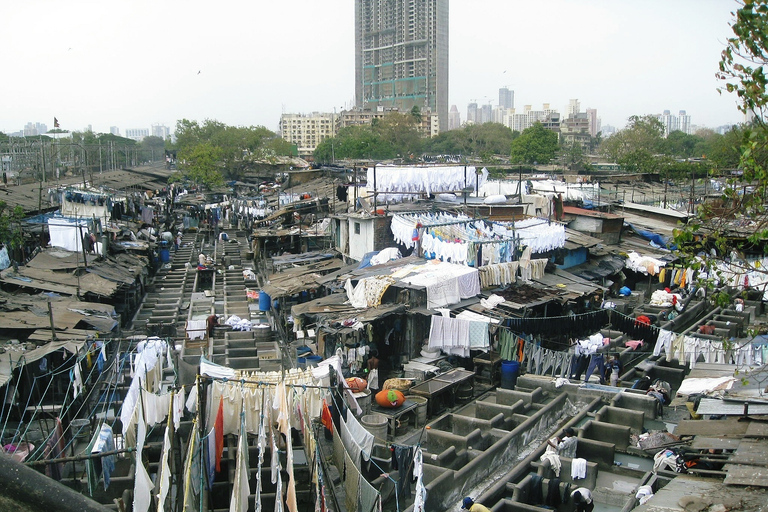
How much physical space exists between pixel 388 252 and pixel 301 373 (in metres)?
9.73

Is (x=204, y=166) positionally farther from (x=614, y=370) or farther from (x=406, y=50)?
(x=406, y=50)

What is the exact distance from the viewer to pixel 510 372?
16438mm

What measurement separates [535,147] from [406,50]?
85869 mm

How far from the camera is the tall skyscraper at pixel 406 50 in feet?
463

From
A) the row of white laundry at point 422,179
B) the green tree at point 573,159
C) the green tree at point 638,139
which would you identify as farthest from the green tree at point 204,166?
the green tree at point 638,139

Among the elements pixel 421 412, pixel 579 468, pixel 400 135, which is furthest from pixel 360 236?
pixel 400 135

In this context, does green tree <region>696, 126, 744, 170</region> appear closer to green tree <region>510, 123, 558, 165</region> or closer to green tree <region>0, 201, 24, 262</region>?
green tree <region>510, 123, 558, 165</region>

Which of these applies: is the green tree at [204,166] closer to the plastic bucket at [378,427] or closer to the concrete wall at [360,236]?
the concrete wall at [360,236]

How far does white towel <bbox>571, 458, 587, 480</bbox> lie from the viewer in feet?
36.6

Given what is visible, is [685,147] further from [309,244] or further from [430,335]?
[430,335]

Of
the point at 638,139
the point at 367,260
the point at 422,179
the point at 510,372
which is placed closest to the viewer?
the point at 510,372

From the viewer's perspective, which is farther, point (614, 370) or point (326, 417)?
point (614, 370)

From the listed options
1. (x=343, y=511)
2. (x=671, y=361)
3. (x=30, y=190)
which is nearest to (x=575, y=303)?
(x=671, y=361)

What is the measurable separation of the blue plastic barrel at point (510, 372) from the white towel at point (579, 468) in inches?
206
